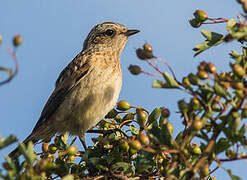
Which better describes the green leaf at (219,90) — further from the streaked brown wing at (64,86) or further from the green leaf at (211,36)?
the streaked brown wing at (64,86)

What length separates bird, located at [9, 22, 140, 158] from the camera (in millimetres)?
5797

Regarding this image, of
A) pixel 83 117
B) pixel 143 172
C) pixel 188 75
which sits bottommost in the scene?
pixel 143 172

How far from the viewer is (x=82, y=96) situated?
5.89 metres

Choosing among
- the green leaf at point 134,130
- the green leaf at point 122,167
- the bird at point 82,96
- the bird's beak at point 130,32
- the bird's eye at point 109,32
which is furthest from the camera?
the bird's eye at point 109,32

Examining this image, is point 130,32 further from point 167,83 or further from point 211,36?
point 167,83

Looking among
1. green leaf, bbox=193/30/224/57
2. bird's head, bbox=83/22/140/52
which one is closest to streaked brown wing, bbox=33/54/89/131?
bird's head, bbox=83/22/140/52

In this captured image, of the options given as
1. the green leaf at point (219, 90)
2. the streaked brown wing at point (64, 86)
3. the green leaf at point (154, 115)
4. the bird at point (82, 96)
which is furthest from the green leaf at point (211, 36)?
the streaked brown wing at point (64, 86)

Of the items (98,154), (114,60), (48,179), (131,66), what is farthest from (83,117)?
(131,66)

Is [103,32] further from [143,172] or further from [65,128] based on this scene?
[143,172]

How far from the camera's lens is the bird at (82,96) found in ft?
19.0

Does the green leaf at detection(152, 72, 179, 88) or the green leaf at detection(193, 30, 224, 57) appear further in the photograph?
the green leaf at detection(193, 30, 224, 57)

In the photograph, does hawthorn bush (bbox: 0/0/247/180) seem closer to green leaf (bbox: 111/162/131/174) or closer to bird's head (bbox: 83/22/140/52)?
green leaf (bbox: 111/162/131/174)

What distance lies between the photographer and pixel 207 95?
2.73 metres

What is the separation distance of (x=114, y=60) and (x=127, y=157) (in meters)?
2.81
